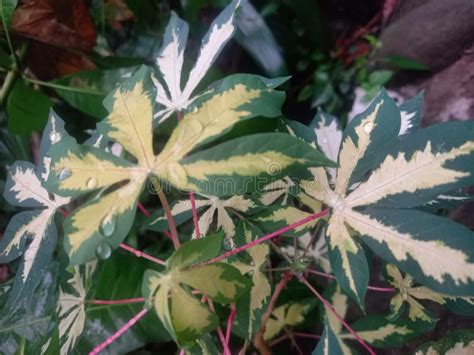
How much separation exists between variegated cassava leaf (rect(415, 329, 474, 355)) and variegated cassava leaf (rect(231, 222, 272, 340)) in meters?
0.26

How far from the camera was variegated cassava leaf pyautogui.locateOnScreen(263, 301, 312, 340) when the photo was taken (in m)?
0.96

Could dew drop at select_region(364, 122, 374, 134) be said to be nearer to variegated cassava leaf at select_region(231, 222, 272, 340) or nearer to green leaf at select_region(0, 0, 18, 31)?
variegated cassava leaf at select_region(231, 222, 272, 340)

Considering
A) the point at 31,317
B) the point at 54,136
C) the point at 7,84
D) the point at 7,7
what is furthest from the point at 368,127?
the point at 7,84

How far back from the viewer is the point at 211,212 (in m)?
0.68

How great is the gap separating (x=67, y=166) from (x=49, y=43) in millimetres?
827

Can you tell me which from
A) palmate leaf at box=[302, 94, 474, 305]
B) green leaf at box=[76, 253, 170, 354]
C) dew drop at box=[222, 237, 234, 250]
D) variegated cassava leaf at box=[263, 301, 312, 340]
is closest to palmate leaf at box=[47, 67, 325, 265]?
palmate leaf at box=[302, 94, 474, 305]

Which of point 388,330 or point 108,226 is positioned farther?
point 388,330

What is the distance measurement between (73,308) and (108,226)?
0.34 metres

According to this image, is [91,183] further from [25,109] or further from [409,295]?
[25,109]

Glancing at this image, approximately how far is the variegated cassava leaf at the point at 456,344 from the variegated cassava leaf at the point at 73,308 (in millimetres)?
536

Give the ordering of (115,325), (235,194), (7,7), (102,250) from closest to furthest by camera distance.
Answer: (102,250) < (235,194) < (115,325) < (7,7)

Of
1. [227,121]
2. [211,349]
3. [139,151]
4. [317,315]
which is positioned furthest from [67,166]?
[317,315]

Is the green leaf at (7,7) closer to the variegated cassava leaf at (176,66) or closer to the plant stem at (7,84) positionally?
the plant stem at (7,84)

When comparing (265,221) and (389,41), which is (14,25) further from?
(389,41)
